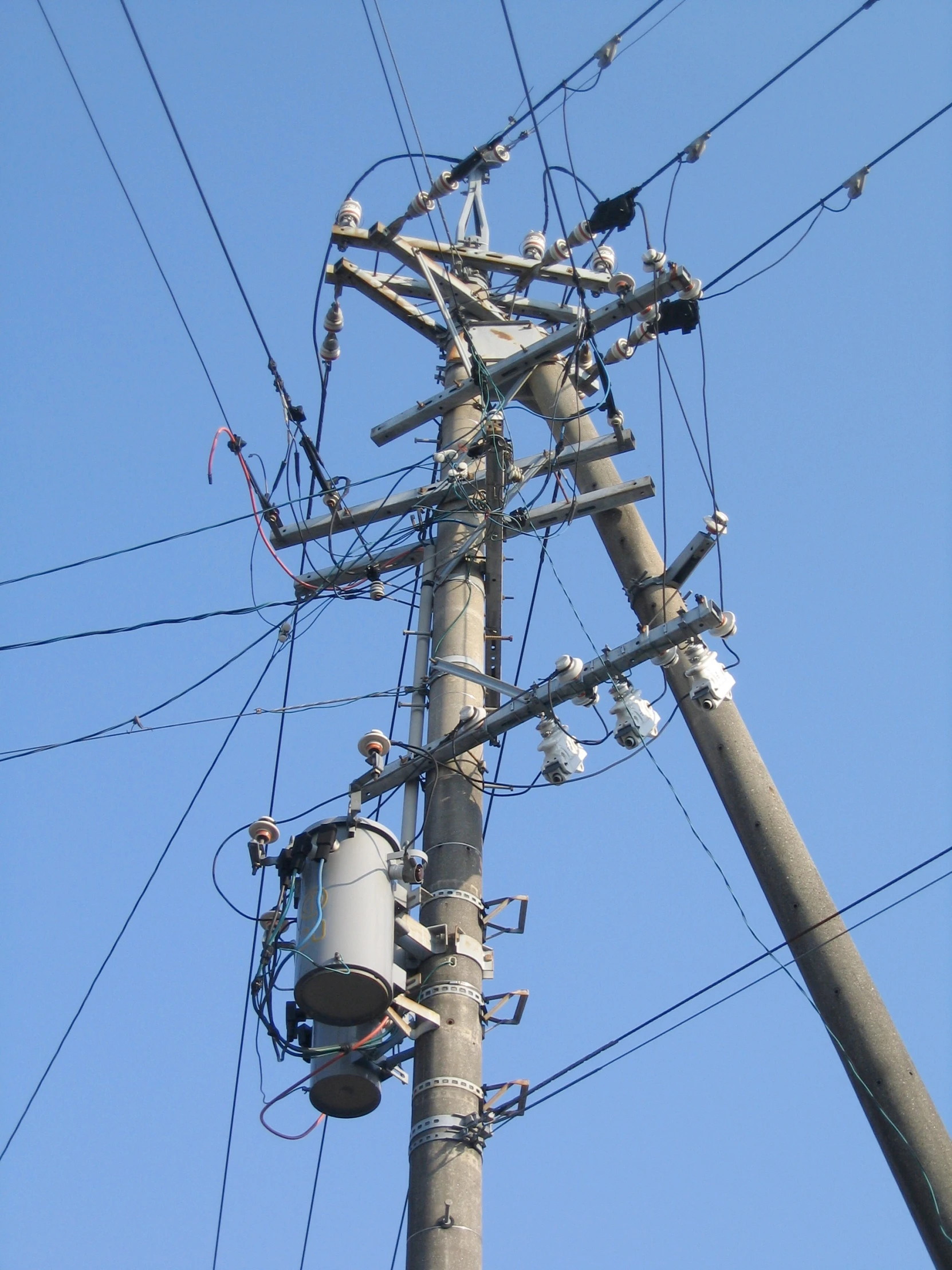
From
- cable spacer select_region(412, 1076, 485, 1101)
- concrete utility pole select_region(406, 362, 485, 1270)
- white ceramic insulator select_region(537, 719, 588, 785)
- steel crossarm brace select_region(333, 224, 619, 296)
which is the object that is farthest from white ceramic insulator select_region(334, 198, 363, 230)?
cable spacer select_region(412, 1076, 485, 1101)

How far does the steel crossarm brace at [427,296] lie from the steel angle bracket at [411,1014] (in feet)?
20.4

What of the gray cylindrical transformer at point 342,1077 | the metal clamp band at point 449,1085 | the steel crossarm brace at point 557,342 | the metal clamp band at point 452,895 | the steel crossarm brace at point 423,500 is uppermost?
the steel crossarm brace at point 557,342

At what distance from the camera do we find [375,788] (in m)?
7.46

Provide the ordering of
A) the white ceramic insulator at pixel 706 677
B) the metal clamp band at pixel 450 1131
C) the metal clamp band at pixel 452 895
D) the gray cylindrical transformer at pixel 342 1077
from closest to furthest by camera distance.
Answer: the metal clamp band at pixel 450 1131 → the gray cylindrical transformer at pixel 342 1077 → the metal clamp band at pixel 452 895 → the white ceramic insulator at pixel 706 677

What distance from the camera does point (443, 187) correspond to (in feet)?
35.9

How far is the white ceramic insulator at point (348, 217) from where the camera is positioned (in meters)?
11.1

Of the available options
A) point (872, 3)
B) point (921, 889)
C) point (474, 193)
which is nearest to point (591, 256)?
point (474, 193)

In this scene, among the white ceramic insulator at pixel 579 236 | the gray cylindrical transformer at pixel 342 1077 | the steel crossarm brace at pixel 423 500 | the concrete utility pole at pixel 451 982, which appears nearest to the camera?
the concrete utility pole at pixel 451 982

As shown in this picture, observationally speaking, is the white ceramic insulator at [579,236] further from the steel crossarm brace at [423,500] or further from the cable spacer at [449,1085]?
the cable spacer at [449,1085]

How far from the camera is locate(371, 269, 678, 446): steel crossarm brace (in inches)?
363

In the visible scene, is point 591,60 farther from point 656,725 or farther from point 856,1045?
point 856,1045

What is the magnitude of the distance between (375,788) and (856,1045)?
2.67 meters

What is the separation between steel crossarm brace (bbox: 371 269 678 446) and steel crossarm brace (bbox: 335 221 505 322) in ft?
5.52

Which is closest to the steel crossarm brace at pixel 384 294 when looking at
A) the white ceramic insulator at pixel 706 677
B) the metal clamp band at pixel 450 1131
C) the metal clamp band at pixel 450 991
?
the white ceramic insulator at pixel 706 677
